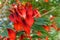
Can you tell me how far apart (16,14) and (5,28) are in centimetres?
15

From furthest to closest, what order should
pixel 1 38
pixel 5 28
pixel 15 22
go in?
pixel 1 38 < pixel 5 28 < pixel 15 22

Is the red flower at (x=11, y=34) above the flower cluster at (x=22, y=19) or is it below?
below

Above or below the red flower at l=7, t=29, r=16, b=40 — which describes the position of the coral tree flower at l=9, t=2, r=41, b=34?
above

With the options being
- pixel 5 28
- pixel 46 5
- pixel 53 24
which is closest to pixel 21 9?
pixel 5 28

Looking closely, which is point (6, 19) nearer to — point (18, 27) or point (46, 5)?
point (18, 27)

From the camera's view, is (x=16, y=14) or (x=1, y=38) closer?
(x=16, y=14)

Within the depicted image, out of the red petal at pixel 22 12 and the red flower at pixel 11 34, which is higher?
the red petal at pixel 22 12

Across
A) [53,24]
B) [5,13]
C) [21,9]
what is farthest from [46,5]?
[21,9]

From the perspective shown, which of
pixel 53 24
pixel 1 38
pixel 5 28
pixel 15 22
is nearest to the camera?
pixel 15 22

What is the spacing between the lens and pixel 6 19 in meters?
1.03

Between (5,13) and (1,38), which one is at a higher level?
(5,13)

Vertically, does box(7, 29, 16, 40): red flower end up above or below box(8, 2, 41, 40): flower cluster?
below

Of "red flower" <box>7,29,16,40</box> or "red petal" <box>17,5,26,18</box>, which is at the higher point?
"red petal" <box>17,5,26,18</box>

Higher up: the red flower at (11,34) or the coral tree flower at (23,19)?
the coral tree flower at (23,19)
